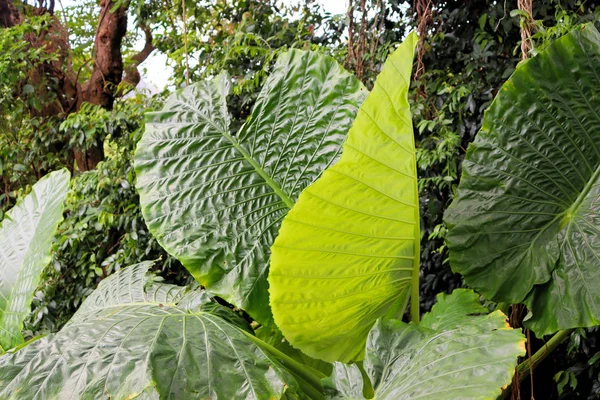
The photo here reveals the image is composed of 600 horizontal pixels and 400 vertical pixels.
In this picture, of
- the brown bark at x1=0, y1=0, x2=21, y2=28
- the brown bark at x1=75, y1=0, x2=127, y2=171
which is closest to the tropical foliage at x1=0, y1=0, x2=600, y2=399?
the brown bark at x1=75, y1=0, x2=127, y2=171

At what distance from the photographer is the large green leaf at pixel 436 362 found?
73cm

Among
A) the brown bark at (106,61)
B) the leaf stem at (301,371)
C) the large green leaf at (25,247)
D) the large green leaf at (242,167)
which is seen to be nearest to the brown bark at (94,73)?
the brown bark at (106,61)

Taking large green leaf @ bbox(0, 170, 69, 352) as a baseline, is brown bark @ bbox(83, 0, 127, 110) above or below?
A: above

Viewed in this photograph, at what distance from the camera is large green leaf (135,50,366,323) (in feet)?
4.49

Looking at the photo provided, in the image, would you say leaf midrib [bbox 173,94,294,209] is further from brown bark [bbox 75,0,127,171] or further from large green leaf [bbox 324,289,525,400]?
brown bark [bbox 75,0,127,171]

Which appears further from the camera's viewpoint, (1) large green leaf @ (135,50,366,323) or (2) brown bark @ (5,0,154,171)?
(2) brown bark @ (5,0,154,171)

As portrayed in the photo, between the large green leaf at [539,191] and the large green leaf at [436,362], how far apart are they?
0.97 ft

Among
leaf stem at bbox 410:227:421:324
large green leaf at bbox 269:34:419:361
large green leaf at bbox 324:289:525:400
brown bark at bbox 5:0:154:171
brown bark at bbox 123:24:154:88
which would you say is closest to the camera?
large green leaf at bbox 324:289:525:400

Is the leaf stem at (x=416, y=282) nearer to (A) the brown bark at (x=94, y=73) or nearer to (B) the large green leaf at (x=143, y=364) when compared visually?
(B) the large green leaf at (x=143, y=364)

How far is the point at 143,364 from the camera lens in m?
0.86

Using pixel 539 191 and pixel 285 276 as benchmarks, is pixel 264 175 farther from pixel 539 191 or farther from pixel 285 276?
pixel 539 191

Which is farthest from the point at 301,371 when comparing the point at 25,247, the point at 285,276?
the point at 25,247

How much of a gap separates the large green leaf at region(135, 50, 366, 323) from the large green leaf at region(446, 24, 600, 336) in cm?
37

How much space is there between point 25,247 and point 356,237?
0.88 m
